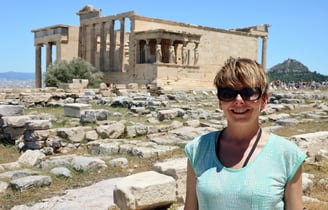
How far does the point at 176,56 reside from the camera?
3312 centimetres

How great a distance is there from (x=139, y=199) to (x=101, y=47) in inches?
1219

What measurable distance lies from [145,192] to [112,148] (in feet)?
15.1

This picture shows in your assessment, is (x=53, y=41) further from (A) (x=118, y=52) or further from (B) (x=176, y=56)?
(B) (x=176, y=56)

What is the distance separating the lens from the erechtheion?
3025cm

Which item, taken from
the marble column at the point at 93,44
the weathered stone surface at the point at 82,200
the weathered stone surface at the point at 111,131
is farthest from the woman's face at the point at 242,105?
the marble column at the point at 93,44

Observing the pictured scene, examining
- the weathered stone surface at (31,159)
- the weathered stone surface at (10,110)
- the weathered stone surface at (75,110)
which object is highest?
the weathered stone surface at (10,110)

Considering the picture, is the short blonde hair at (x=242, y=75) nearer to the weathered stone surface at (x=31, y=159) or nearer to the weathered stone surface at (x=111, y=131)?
the weathered stone surface at (x=31, y=159)

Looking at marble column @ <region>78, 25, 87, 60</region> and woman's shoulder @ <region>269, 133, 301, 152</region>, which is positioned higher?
marble column @ <region>78, 25, 87, 60</region>

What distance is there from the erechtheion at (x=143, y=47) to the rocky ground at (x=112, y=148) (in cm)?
1167

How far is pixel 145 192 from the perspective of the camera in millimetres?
4367

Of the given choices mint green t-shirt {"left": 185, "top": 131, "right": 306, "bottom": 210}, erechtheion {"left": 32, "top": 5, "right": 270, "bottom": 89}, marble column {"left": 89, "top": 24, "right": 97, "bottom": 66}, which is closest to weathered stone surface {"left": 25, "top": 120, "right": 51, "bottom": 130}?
mint green t-shirt {"left": 185, "top": 131, "right": 306, "bottom": 210}

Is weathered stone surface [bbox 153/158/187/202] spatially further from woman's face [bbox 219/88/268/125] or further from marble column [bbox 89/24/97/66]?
marble column [bbox 89/24/97/66]

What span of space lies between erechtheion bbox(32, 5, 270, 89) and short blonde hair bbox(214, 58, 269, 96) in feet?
85.9

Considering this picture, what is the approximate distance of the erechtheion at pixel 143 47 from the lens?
3025cm
